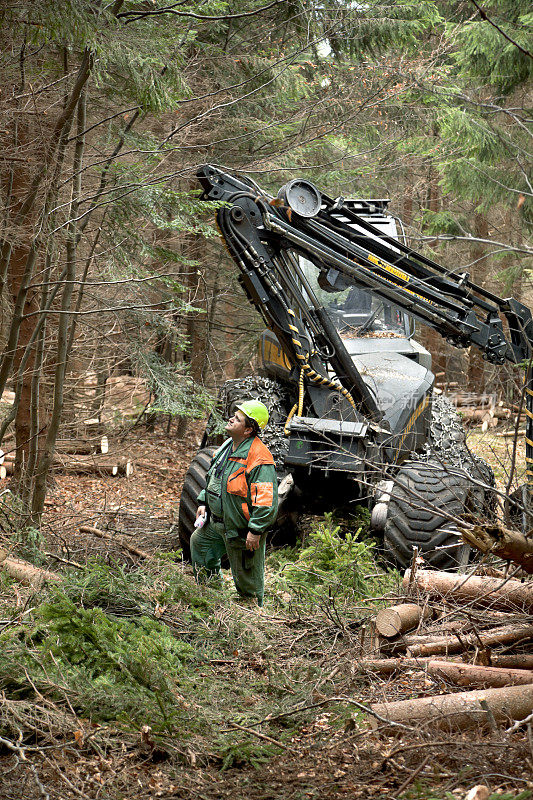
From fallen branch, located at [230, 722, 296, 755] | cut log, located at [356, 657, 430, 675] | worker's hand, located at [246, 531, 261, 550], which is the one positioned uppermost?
worker's hand, located at [246, 531, 261, 550]

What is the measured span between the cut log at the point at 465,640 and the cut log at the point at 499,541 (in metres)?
0.90

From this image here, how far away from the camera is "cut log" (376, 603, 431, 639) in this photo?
503cm

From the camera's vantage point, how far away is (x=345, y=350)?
25.6 ft

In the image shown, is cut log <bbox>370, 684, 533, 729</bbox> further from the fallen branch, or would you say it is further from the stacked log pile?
the fallen branch

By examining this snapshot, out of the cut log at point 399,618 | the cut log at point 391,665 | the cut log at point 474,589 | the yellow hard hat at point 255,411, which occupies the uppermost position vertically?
the yellow hard hat at point 255,411

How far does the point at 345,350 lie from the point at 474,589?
3.01 meters

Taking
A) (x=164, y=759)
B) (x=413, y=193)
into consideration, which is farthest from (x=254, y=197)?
(x=413, y=193)

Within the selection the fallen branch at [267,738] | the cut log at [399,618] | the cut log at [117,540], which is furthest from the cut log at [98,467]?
the fallen branch at [267,738]

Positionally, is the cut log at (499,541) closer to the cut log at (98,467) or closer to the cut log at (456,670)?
the cut log at (456,670)

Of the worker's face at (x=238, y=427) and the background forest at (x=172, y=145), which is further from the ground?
the background forest at (x=172, y=145)

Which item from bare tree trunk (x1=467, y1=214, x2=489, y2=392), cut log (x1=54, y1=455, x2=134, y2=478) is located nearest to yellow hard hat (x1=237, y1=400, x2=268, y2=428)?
cut log (x1=54, y1=455, x2=134, y2=478)

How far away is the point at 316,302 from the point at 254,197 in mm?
1151

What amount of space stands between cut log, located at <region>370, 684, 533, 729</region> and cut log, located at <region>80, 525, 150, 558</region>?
3.67m

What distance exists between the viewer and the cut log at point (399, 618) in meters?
5.03
